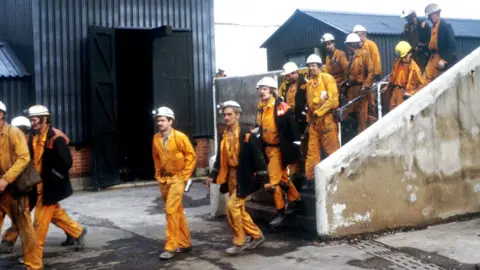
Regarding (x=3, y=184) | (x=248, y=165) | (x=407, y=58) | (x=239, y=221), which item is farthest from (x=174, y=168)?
(x=407, y=58)

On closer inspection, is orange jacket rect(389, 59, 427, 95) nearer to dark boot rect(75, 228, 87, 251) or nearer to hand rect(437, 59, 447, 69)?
hand rect(437, 59, 447, 69)

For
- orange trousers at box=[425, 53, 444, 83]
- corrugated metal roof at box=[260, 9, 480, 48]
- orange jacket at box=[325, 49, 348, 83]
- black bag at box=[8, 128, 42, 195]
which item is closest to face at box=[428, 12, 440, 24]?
orange trousers at box=[425, 53, 444, 83]

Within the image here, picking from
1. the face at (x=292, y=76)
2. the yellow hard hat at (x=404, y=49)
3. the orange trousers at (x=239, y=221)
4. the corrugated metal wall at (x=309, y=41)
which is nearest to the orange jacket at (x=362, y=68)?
the yellow hard hat at (x=404, y=49)

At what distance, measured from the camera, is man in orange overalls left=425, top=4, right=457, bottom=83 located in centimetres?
1064

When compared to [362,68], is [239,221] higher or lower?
lower

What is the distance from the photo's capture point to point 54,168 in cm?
809

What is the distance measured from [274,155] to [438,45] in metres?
3.66

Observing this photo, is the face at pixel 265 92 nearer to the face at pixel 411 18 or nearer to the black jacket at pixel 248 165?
the black jacket at pixel 248 165

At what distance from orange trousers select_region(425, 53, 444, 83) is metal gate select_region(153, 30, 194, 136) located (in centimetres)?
654

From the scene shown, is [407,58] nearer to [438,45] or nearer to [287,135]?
[438,45]

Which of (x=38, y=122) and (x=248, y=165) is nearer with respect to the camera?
(x=38, y=122)

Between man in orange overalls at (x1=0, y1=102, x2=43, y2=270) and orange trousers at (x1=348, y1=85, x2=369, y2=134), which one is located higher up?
orange trousers at (x1=348, y1=85, x2=369, y2=134)

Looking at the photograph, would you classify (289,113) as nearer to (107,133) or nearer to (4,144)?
(4,144)

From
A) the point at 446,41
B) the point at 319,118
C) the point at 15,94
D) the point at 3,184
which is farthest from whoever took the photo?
the point at 15,94
